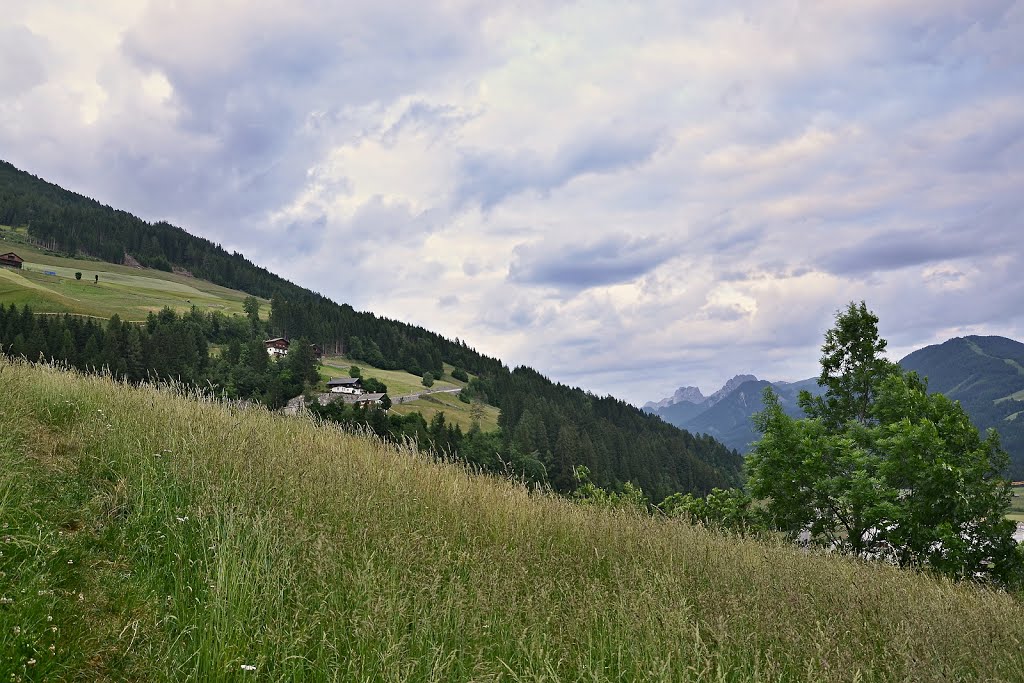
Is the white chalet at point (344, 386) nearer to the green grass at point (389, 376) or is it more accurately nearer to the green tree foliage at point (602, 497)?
the green grass at point (389, 376)

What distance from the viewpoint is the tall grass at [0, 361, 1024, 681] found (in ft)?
13.0

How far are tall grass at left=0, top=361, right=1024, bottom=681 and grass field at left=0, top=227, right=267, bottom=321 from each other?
446 ft

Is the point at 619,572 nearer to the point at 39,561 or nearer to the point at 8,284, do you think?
the point at 39,561

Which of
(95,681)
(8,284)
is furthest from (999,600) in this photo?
(8,284)

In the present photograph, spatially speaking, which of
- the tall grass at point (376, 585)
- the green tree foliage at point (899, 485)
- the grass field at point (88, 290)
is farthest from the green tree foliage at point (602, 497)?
the grass field at point (88, 290)

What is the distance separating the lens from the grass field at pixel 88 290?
123 m

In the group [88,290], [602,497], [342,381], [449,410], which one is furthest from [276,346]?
[602,497]

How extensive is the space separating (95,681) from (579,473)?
39.5 feet

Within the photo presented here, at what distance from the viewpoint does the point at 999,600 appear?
756cm

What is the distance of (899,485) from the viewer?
580 inches

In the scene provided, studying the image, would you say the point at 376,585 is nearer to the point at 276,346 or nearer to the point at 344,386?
the point at 344,386

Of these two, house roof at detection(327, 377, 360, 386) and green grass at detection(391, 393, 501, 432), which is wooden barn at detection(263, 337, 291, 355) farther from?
green grass at detection(391, 393, 501, 432)

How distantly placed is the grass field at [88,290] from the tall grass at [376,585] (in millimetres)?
135840

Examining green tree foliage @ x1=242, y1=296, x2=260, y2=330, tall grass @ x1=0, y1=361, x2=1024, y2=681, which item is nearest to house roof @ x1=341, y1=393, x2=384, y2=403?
green tree foliage @ x1=242, y1=296, x2=260, y2=330
